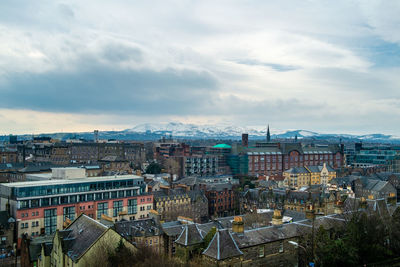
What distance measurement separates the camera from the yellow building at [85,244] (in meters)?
44.8

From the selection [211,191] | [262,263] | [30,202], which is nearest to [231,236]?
[262,263]

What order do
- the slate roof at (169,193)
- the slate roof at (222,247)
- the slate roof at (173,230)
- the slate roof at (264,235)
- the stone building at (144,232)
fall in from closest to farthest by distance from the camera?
the slate roof at (222,247)
the slate roof at (264,235)
the stone building at (144,232)
the slate roof at (173,230)
the slate roof at (169,193)

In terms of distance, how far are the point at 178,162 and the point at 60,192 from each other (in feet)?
343

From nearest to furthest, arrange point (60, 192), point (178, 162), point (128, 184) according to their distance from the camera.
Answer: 1. point (60, 192)
2. point (128, 184)
3. point (178, 162)

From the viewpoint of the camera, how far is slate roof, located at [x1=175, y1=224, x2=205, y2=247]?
51562 mm

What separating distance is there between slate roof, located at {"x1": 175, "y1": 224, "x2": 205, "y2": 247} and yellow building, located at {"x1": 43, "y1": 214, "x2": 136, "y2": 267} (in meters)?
7.45

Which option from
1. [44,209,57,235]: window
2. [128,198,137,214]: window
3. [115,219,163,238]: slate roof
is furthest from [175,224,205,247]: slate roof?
[128,198,137,214]: window

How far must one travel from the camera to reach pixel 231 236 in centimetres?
4828

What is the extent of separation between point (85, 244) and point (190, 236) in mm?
14265

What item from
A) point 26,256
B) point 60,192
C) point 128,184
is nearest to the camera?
point 26,256

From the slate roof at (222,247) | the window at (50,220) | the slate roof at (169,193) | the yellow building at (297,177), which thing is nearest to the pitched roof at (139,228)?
the slate roof at (222,247)

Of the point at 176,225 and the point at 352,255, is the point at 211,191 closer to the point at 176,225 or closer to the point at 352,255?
the point at 176,225

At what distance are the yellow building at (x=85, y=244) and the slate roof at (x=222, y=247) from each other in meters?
9.88

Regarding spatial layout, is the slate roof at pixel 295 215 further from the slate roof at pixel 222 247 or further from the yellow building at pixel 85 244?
the yellow building at pixel 85 244
